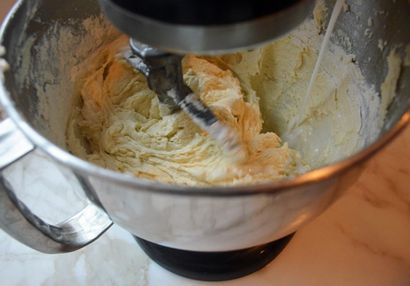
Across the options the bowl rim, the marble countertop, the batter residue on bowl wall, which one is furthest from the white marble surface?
the bowl rim

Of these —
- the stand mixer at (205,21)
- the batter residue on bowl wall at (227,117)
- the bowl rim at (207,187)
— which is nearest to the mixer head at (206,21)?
the stand mixer at (205,21)

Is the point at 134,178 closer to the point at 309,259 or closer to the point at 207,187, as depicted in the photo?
the point at 207,187

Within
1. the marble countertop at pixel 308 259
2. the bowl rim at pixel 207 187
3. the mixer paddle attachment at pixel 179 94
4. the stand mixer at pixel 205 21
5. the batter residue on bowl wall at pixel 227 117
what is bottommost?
the marble countertop at pixel 308 259

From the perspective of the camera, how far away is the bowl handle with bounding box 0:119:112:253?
0.52m

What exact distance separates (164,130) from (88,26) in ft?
0.68

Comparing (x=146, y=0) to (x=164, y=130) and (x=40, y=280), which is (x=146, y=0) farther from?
(x=40, y=280)

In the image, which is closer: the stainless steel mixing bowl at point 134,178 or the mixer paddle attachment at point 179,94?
the stainless steel mixing bowl at point 134,178

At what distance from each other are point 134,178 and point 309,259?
394mm

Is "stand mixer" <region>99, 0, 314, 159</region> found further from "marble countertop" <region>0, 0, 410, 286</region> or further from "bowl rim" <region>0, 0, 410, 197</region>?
"marble countertop" <region>0, 0, 410, 286</region>

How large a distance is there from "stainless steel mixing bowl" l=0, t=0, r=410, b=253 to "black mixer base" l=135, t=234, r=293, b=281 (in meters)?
0.10

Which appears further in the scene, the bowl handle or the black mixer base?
the black mixer base

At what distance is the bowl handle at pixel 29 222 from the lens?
1.69 ft

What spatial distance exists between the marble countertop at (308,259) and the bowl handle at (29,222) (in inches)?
3.5

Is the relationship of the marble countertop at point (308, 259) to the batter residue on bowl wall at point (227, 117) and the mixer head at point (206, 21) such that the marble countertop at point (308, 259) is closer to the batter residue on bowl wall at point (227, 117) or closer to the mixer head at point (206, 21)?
the batter residue on bowl wall at point (227, 117)
